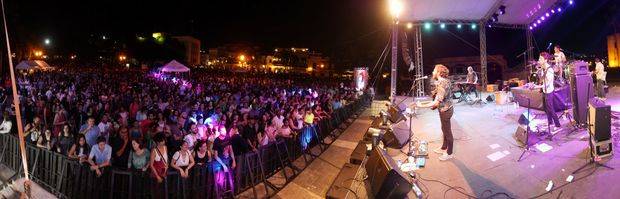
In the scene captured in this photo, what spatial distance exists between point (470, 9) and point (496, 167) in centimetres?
1030

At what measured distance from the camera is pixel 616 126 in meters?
8.00

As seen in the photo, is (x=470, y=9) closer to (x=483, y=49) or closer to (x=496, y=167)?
(x=483, y=49)

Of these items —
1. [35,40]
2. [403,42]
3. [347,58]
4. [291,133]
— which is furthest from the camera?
[35,40]

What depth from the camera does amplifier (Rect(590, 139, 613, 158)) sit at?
5875 millimetres

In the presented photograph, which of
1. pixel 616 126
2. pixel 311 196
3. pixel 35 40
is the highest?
pixel 35 40

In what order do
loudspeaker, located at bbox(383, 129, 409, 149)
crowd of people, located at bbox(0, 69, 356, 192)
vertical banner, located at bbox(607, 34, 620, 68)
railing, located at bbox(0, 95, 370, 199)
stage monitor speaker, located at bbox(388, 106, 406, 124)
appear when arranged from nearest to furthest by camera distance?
railing, located at bbox(0, 95, 370, 199) < crowd of people, located at bbox(0, 69, 356, 192) < loudspeaker, located at bbox(383, 129, 409, 149) < stage monitor speaker, located at bbox(388, 106, 406, 124) < vertical banner, located at bbox(607, 34, 620, 68)

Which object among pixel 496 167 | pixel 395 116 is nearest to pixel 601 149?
pixel 496 167

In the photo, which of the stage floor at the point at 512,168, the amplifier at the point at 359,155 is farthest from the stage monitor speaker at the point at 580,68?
the amplifier at the point at 359,155

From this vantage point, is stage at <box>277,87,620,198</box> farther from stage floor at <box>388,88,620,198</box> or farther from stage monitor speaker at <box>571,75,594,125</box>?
stage monitor speaker at <box>571,75,594,125</box>

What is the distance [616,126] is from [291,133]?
7.00 m

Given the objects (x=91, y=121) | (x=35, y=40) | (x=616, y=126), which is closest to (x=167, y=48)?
(x=35, y=40)

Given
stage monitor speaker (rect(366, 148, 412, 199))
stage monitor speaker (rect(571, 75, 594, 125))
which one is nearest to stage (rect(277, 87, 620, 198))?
stage monitor speaker (rect(571, 75, 594, 125))

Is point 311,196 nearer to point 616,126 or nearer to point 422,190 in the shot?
point 422,190

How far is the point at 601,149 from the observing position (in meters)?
5.93
